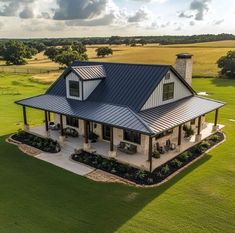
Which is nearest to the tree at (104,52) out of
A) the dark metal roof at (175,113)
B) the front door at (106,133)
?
the dark metal roof at (175,113)

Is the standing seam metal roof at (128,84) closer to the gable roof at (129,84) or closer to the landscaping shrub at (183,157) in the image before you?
the gable roof at (129,84)

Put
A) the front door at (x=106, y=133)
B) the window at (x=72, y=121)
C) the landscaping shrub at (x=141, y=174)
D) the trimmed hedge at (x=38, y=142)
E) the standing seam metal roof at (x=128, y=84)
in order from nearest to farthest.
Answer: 1. the landscaping shrub at (x=141, y=174)
2. the standing seam metal roof at (x=128, y=84)
3. the trimmed hedge at (x=38, y=142)
4. the front door at (x=106, y=133)
5. the window at (x=72, y=121)

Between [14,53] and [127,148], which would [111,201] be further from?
[14,53]

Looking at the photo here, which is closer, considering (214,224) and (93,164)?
(214,224)

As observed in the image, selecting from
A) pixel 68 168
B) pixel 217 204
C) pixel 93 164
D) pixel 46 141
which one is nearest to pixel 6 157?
pixel 46 141

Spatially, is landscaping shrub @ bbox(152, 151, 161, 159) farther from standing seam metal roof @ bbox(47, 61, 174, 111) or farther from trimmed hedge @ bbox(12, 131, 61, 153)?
trimmed hedge @ bbox(12, 131, 61, 153)

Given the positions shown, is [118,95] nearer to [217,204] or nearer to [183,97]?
[183,97]
